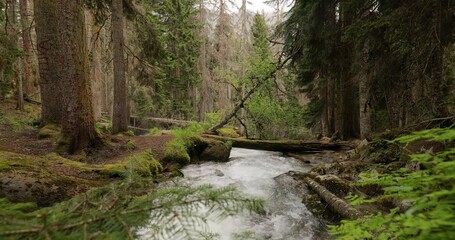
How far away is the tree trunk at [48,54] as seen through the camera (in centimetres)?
898

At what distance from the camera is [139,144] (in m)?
9.80

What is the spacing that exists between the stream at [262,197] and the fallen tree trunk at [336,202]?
40cm

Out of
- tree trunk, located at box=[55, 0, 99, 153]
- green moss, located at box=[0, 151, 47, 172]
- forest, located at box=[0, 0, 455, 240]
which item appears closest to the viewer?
forest, located at box=[0, 0, 455, 240]

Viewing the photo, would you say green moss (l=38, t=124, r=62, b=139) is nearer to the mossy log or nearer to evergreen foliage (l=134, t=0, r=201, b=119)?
the mossy log

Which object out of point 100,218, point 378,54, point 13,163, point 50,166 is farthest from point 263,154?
point 100,218

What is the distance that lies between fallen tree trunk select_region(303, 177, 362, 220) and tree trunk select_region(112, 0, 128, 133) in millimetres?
8209

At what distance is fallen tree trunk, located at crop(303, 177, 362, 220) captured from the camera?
4.32 metres

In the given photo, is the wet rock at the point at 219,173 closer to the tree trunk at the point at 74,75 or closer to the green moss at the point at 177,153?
the green moss at the point at 177,153

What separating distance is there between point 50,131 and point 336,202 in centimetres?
818

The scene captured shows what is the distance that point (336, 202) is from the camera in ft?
16.1

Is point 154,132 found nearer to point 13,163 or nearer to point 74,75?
point 74,75

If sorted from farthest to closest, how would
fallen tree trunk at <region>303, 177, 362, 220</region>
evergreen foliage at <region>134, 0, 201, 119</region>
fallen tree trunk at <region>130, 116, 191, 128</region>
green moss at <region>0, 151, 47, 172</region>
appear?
evergreen foliage at <region>134, 0, 201, 119</region> < fallen tree trunk at <region>130, 116, 191, 128</region> < fallen tree trunk at <region>303, 177, 362, 220</region> < green moss at <region>0, 151, 47, 172</region>

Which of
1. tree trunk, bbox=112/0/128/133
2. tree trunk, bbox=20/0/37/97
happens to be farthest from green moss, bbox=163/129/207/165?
tree trunk, bbox=20/0/37/97

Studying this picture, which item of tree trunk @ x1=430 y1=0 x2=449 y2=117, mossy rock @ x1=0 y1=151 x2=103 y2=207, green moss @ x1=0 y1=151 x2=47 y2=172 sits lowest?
mossy rock @ x1=0 y1=151 x2=103 y2=207
